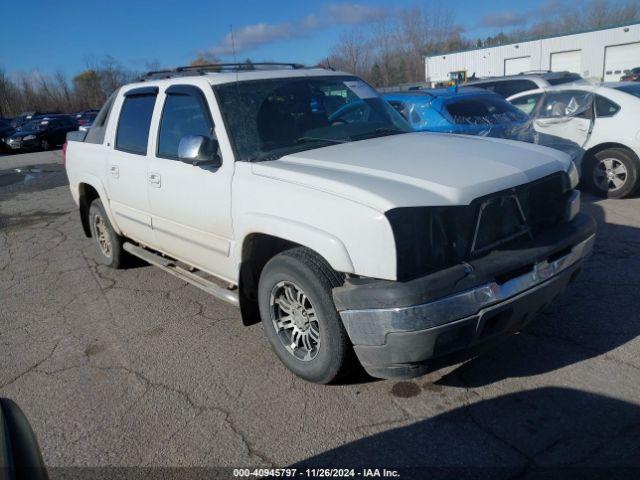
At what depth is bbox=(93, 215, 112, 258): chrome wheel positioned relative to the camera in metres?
5.88

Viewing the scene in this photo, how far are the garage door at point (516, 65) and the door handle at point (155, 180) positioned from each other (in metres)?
43.4

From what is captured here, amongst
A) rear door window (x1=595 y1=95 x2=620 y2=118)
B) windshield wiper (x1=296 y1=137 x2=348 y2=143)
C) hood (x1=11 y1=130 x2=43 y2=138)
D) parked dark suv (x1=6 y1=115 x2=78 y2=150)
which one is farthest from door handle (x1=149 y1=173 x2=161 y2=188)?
hood (x1=11 y1=130 x2=43 y2=138)

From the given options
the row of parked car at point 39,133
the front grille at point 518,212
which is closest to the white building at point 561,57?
the row of parked car at point 39,133

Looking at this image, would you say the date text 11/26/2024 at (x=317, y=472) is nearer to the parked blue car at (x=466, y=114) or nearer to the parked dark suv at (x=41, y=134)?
the parked blue car at (x=466, y=114)

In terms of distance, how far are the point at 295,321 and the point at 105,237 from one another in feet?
11.9

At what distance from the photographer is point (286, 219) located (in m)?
3.04

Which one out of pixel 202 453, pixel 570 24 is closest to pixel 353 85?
pixel 202 453

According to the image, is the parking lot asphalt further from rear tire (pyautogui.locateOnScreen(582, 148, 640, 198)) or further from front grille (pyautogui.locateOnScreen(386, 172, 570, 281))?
rear tire (pyautogui.locateOnScreen(582, 148, 640, 198))

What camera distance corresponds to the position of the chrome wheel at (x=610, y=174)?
731 cm

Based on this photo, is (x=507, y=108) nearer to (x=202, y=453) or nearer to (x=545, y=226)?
(x=545, y=226)

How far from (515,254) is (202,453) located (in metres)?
2.04

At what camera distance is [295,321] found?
3301 mm

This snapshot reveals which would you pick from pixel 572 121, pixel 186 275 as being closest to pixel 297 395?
pixel 186 275

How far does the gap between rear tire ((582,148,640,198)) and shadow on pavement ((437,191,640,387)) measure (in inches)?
111
